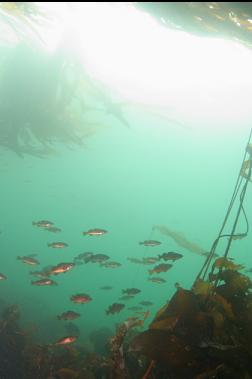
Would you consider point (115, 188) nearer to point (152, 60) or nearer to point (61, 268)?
A: point (152, 60)

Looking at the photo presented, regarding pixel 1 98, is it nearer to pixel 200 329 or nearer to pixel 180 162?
pixel 200 329

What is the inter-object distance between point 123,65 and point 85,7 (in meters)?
10.5

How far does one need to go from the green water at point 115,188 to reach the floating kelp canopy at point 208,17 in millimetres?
12288

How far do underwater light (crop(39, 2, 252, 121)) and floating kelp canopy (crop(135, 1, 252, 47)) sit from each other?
1.68 meters

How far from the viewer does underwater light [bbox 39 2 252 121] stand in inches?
490

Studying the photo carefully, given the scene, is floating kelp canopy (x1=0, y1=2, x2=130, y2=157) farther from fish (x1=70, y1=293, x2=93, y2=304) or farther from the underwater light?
fish (x1=70, y1=293, x2=93, y2=304)

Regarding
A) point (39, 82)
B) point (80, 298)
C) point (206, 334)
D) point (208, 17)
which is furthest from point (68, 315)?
point (208, 17)

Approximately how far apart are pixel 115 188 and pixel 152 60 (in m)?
138

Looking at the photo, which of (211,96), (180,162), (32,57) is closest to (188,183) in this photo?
(180,162)

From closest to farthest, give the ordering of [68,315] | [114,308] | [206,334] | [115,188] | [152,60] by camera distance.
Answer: [206,334], [114,308], [68,315], [152,60], [115,188]

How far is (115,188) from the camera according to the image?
160 metres

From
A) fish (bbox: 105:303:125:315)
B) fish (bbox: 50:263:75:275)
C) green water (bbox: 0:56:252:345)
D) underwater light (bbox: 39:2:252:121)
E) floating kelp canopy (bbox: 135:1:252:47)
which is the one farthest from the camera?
green water (bbox: 0:56:252:345)

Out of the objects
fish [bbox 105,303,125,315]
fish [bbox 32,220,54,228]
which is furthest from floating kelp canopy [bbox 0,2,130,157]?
fish [bbox 105,303,125,315]

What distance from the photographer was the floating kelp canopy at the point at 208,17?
6.99 m
